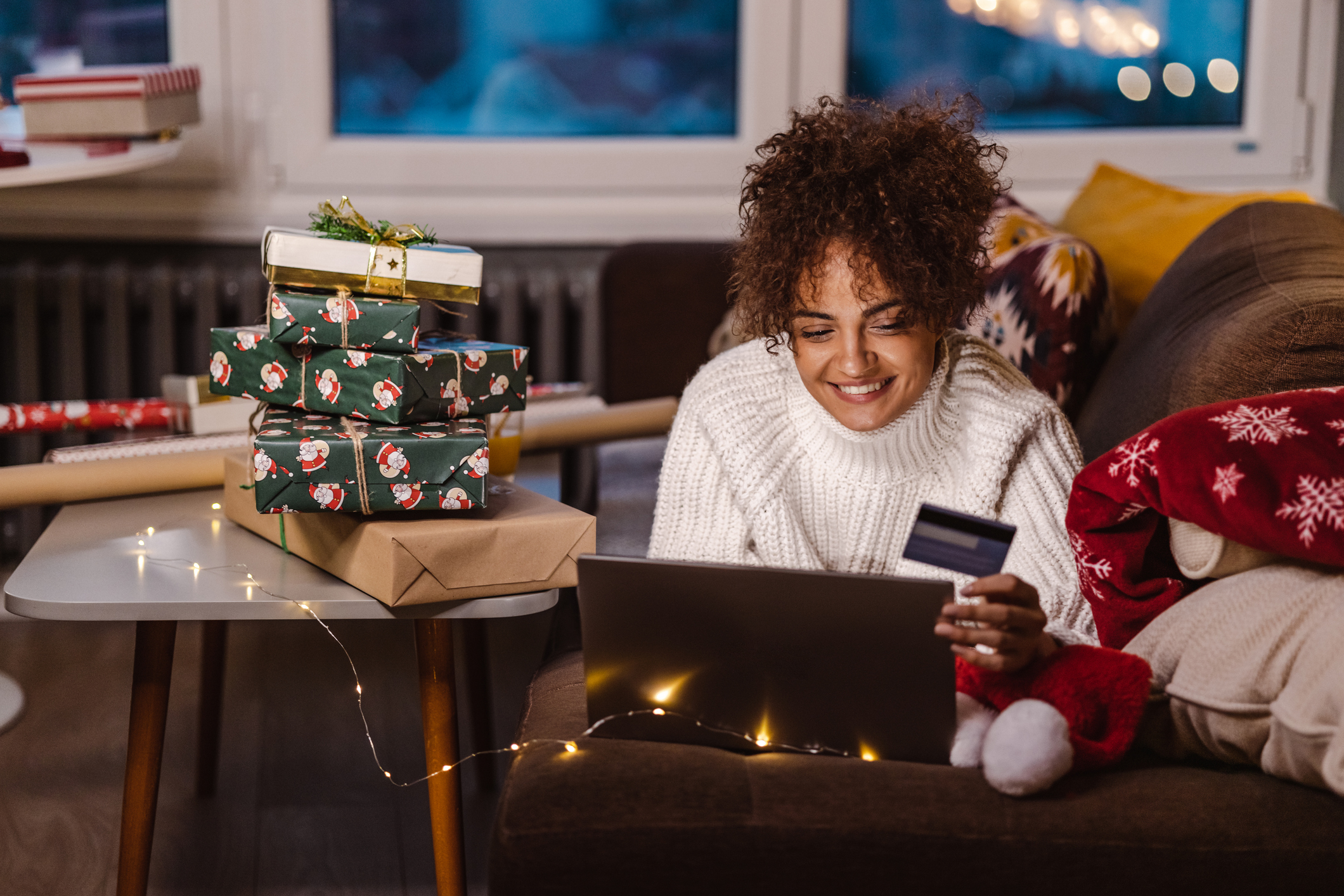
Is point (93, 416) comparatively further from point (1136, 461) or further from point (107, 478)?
point (1136, 461)

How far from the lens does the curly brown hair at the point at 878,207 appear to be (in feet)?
3.40

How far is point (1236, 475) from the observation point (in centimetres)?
81

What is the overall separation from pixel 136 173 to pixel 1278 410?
2.19m

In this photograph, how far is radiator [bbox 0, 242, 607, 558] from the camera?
91.3 inches

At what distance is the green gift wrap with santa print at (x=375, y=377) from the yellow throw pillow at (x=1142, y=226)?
2.71ft

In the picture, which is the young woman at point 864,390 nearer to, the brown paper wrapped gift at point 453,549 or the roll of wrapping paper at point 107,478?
the brown paper wrapped gift at point 453,549

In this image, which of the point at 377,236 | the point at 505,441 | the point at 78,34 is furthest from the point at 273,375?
the point at 78,34

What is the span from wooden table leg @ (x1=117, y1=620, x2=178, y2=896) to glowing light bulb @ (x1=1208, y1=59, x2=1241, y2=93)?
235cm

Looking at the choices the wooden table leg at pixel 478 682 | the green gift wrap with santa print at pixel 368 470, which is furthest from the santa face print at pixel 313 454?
the wooden table leg at pixel 478 682

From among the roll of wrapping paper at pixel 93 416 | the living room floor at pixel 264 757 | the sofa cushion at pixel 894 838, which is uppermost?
the roll of wrapping paper at pixel 93 416

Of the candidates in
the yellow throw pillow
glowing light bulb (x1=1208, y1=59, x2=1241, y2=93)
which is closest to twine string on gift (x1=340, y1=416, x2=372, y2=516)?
the yellow throw pillow

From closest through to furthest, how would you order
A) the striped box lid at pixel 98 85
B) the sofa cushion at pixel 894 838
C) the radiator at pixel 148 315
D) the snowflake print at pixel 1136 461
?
the sofa cushion at pixel 894 838
the snowflake print at pixel 1136 461
the striped box lid at pixel 98 85
the radiator at pixel 148 315

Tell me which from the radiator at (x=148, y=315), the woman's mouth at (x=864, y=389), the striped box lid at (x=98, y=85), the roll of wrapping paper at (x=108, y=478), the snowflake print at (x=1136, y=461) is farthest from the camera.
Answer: the radiator at (x=148, y=315)

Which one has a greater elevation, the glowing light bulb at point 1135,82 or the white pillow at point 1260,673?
the glowing light bulb at point 1135,82
